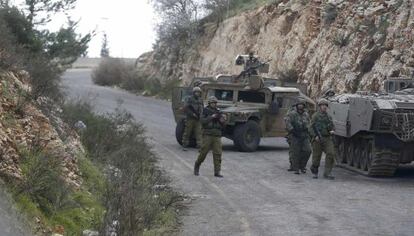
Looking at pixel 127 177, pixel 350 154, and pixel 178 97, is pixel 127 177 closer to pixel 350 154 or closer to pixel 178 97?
pixel 350 154

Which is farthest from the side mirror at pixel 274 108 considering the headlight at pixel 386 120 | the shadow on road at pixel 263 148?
the headlight at pixel 386 120

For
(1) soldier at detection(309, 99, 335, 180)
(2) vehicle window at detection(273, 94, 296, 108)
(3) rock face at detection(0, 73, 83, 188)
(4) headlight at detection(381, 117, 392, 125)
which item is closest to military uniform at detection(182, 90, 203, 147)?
(2) vehicle window at detection(273, 94, 296, 108)

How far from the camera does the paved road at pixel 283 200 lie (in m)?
10.0

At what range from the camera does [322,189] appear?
13664mm

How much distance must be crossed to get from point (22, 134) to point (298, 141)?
777 cm

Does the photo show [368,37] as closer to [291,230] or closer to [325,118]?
[325,118]

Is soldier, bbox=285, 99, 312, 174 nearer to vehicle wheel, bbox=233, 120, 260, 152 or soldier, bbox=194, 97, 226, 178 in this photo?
soldier, bbox=194, 97, 226, 178

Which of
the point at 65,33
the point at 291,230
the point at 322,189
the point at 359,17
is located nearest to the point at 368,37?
the point at 359,17

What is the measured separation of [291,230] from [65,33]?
663 inches

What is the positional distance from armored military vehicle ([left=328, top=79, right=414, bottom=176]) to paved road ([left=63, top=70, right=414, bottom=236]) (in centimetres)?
38

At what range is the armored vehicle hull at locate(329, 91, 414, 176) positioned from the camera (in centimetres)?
1505

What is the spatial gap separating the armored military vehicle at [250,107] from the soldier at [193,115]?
57 centimetres

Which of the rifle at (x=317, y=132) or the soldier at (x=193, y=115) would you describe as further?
the soldier at (x=193, y=115)

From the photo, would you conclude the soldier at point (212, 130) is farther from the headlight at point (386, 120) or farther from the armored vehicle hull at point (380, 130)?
the headlight at point (386, 120)
